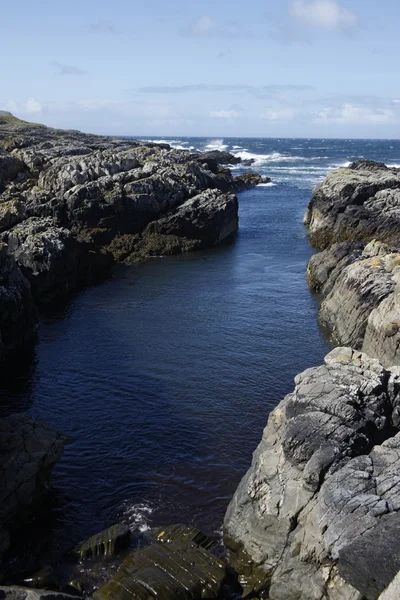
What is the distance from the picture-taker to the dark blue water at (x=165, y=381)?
27172mm

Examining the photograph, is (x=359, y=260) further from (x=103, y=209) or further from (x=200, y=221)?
(x=103, y=209)

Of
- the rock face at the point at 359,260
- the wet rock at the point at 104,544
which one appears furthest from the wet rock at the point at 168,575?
the rock face at the point at 359,260

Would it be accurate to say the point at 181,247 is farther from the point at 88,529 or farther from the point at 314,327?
the point at 88,529

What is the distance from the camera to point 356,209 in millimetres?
71250

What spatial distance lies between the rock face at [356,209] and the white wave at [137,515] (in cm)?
4377

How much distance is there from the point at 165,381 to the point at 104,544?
15.6 metres

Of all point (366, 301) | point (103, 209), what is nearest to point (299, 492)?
point (366, 301)

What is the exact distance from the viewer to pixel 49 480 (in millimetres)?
26547

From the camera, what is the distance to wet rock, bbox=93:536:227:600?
20156 mm

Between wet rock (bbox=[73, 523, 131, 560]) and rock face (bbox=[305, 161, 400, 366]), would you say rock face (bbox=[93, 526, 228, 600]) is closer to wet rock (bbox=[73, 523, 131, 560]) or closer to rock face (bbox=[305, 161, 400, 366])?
wet rock (bbox=[73, 523, 131, 560])

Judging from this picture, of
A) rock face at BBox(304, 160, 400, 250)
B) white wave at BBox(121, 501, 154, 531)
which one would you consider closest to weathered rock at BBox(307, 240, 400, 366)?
rock face at BBox(304, 160, 400, 250)

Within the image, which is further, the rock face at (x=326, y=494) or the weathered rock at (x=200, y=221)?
the weathered rock at (x=200, y=221)

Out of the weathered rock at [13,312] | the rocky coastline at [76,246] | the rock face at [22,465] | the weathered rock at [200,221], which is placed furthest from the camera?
the weathered rock at [200,221]

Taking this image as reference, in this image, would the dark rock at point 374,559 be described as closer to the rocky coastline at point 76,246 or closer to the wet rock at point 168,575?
the wet rock at point 168,575
